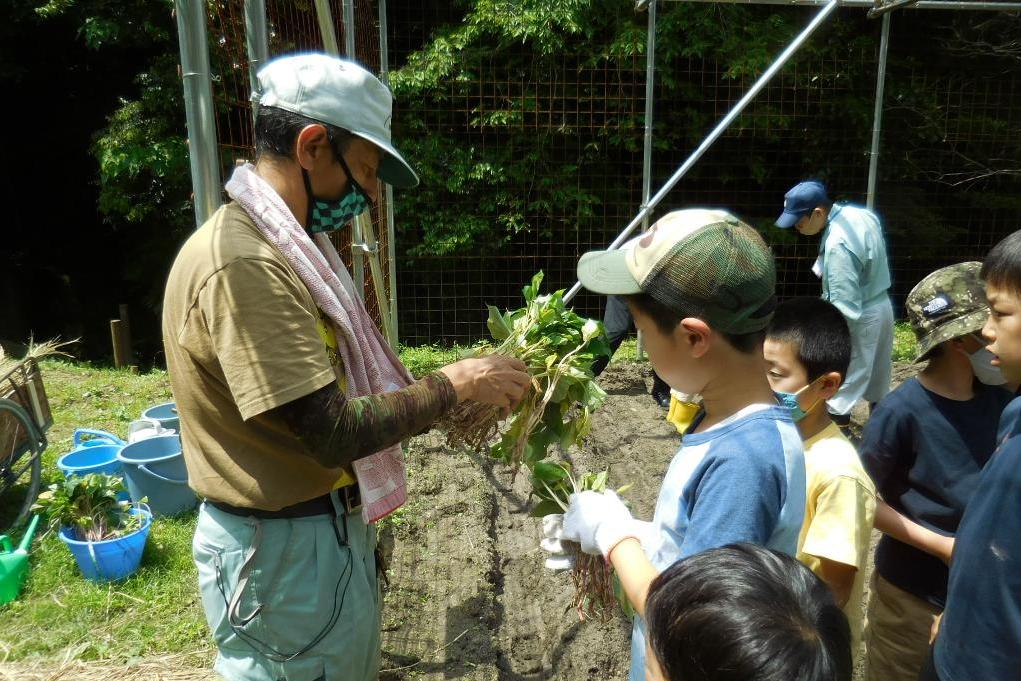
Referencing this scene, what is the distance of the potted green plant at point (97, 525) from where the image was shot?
3656mm

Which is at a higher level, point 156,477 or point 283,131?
point 283,131

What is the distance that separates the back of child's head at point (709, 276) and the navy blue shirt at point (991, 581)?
0.56 m

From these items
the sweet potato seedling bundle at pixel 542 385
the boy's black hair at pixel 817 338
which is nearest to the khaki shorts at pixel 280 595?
the sweet potato seedling bundle at pixel 542 385

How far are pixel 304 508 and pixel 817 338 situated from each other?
4.62 feet

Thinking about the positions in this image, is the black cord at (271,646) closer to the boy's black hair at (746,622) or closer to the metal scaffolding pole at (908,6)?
the boy's black hair at (746,622)

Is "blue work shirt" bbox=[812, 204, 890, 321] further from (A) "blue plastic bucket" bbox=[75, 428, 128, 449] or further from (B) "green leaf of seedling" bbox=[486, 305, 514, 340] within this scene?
(A) "blue plastic bucket" bbox=[75, 428, 128, 449]

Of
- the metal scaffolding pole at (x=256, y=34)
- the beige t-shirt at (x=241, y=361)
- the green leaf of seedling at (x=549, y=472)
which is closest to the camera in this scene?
the beige t-shirt at (x=241, y=361)

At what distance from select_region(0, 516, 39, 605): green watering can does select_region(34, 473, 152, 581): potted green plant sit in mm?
171

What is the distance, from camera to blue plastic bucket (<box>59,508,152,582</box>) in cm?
364

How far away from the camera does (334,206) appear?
1866 mm

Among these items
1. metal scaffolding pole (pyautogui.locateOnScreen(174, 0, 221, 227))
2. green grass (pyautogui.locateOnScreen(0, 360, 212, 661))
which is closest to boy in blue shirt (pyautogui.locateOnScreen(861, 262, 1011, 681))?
metal scaffolding pole (pyautogui.locateOnScreen(174, 0, 221, 227))

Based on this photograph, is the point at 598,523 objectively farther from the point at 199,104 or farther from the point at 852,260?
the point at 852,260

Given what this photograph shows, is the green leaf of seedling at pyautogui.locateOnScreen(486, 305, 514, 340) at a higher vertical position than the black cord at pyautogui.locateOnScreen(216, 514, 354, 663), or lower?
higher

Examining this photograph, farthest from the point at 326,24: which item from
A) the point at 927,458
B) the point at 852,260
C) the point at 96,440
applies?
the point at 852,260
